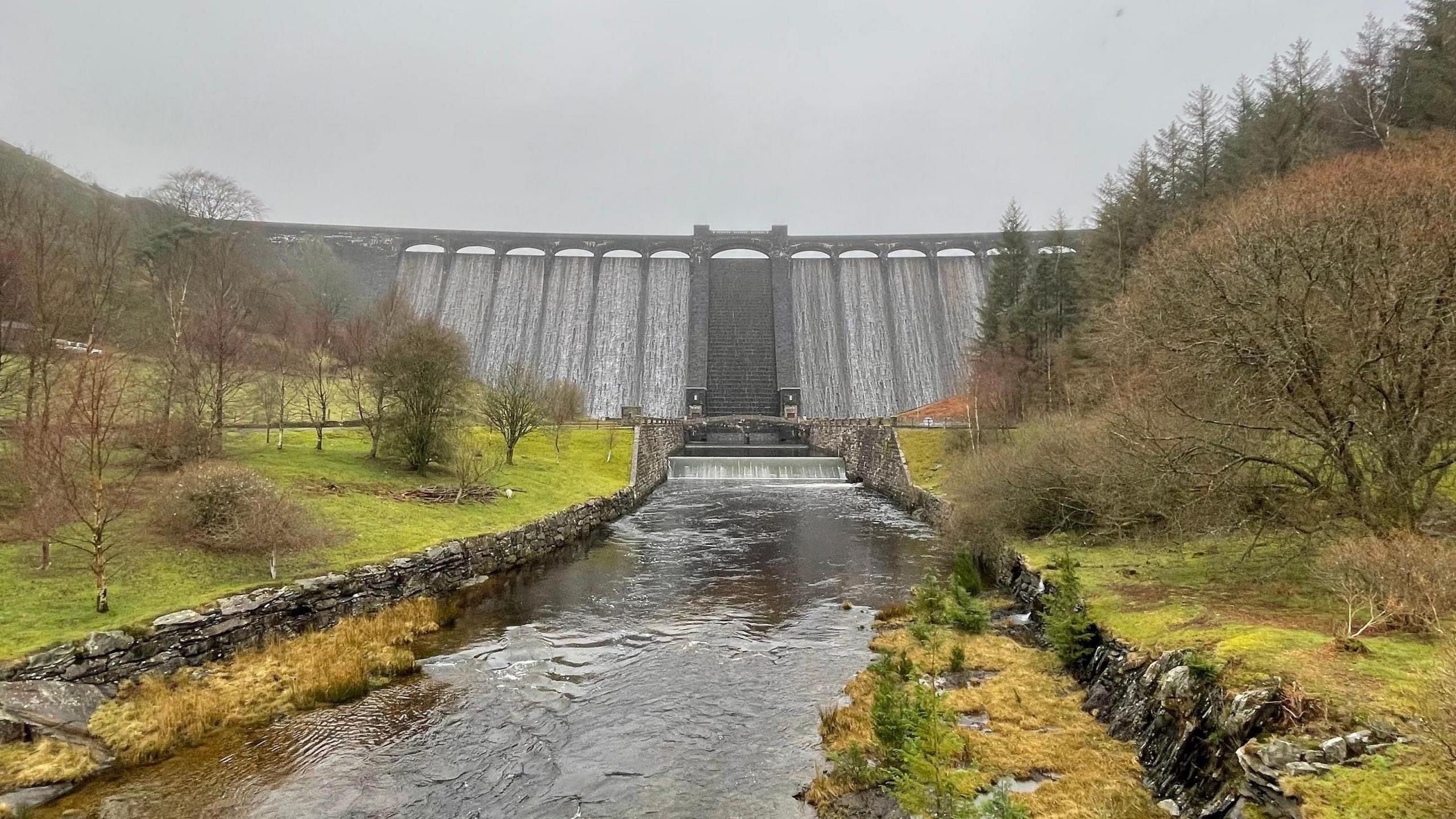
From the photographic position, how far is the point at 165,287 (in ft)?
83.9

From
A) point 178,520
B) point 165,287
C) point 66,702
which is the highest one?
point 165,287

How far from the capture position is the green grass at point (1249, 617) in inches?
232

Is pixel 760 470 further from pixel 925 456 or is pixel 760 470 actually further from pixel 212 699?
pixel 212 699

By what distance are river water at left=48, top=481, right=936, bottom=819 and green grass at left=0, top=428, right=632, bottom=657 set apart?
2.70 m

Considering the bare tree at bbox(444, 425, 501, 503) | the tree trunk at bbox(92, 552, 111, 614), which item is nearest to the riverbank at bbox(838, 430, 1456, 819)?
the tree trunk at bbox(92, 552, 111, 614)

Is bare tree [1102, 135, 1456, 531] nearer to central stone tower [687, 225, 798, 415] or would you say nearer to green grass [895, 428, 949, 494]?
green grass [895, 428, 949, 494]

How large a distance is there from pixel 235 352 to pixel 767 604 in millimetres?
18501

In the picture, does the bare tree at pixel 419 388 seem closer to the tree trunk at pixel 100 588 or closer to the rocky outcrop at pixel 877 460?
the tree trunk at pixel 100 588

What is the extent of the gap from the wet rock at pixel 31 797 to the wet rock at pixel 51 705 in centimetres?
89

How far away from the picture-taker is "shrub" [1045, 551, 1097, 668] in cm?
1016

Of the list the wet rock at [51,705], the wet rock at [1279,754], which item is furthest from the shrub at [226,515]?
the wet rock at [1279,754]

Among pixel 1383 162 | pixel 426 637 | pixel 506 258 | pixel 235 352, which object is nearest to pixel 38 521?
pixel 426 637

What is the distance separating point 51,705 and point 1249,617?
47.4 feet

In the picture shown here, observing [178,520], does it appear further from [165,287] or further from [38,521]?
[165,287]
